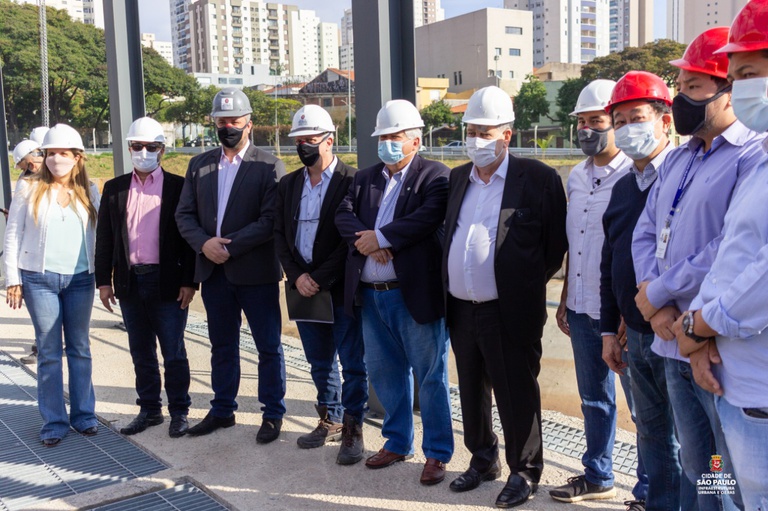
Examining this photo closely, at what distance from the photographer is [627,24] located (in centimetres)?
16438

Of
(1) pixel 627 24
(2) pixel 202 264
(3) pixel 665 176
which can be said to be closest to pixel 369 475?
(2) pixel 202 264

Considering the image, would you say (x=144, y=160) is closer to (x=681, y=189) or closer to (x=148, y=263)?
(x=148, y=263)

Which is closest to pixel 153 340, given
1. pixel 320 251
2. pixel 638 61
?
pixel 320 251

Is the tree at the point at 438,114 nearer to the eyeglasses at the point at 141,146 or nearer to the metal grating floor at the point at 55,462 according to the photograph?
the eyeglasses at the point at 141,146

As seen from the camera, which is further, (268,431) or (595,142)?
(268,431)

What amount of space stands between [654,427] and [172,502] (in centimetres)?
243

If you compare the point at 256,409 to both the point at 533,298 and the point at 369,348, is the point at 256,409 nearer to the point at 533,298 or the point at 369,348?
the point at 369,348

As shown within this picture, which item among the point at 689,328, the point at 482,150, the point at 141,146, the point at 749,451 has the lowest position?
the point at 749,451

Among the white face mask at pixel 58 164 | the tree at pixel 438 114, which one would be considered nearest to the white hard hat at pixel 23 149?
the white face mask at pixel 58 164

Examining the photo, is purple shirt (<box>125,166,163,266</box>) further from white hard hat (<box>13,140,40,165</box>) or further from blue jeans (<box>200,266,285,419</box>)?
white hard hat (<box>13,140,40,165</box>)

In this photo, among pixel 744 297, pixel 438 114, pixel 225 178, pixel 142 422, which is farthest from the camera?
pixel 438 114

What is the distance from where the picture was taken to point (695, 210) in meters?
2.51

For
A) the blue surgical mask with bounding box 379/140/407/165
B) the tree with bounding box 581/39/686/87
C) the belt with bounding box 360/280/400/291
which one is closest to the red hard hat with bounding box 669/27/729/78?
the blue surgical mask with bounding box 379/140/407/165

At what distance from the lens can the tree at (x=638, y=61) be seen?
5284cm
